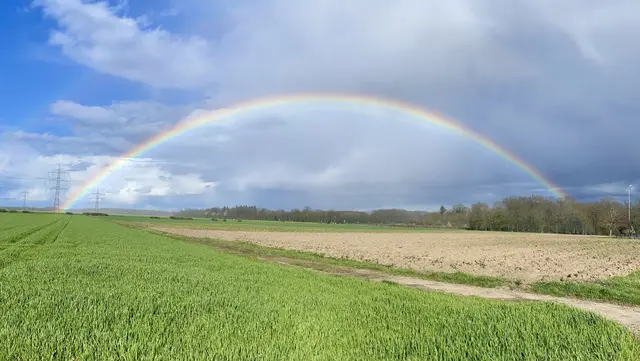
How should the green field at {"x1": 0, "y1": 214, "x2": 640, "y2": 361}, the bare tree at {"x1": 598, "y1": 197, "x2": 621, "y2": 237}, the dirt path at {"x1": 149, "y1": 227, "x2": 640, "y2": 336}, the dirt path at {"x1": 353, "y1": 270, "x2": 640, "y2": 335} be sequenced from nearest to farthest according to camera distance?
the green field at {"x1": 0, "y1": 214, "x2": 640, "y2": 361} → the dirt path at {"x1": 353, "y1": 270, "x2": 640, "y2": 335} → the dirt path at {"x1": 149, "y1": 227, "x2": 640, "y2": 336} → the bare tree at {"x1": 598, "y1": 197, "x2": 621, "y2": 237}

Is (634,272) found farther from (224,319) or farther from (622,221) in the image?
(622,221)

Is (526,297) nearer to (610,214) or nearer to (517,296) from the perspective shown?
(517,296)

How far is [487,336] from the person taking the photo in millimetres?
8023

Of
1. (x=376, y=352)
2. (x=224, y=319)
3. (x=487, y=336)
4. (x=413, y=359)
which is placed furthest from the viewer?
(x=224, y=319)

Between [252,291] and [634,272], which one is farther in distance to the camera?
[634,272]

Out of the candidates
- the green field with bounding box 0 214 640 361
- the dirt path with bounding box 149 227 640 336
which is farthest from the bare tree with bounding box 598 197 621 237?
the green field with bounding box 0 214 640 361

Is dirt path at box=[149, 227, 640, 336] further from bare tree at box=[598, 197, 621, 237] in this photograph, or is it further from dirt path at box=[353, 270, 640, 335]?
bare tree at box=[598, 197, 621, 237]

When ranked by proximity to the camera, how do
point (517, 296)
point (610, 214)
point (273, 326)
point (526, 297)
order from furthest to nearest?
point (610, 214) < point (517, 296) < point (526, 297) < point (273, 326)

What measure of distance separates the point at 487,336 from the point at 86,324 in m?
7.86

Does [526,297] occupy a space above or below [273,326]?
below

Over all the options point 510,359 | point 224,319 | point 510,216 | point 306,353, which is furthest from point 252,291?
point 510,216

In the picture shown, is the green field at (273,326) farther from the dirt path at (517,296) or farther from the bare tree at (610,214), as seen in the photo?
the bare tree at (610,214)

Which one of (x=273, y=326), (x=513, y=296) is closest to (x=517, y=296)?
(x=513, y=296)

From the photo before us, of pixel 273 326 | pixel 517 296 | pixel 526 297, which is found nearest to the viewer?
pixel 273 326
